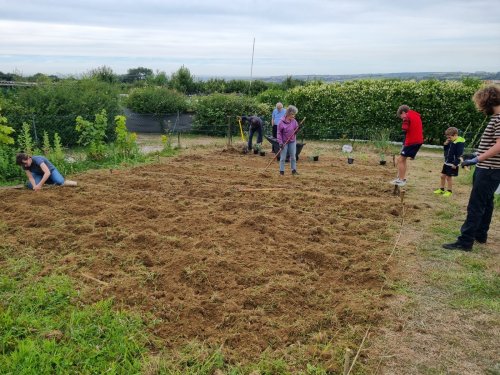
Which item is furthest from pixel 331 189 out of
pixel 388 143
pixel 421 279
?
pixel 388 143

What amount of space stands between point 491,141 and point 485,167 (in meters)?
0.27

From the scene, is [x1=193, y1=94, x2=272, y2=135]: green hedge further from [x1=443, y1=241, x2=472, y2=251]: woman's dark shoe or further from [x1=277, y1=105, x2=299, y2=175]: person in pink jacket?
[x1=443, y1=241, x2=472, y2=251]: woman's dark shoe

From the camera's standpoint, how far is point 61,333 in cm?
294

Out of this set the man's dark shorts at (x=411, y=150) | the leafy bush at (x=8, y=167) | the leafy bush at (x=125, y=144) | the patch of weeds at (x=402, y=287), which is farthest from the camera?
the leafy bush at (x=125, y=144)

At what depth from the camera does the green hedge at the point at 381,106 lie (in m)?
12.2

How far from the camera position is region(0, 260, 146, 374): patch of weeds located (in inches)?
105

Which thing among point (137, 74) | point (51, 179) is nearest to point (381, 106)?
point (51, 179)

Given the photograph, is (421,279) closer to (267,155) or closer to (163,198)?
(163,198)

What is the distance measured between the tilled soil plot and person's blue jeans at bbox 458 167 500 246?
84cm

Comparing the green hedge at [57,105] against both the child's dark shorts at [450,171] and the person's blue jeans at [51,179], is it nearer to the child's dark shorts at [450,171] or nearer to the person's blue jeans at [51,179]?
the person's blue jeans at [51,179]

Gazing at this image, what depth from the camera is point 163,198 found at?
20.6ft

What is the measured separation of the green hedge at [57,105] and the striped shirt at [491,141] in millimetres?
8594

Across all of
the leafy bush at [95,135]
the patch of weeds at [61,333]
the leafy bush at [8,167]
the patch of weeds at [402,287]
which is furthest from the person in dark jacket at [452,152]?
the leafy bush at [8,167]

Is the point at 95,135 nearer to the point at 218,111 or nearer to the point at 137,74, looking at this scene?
the point at 218,111
